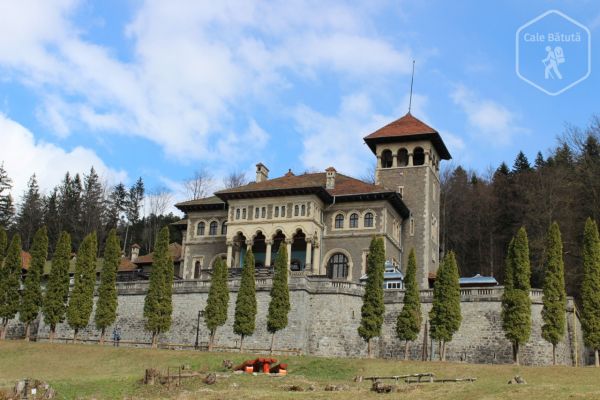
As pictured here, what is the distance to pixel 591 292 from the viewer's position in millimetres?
39688

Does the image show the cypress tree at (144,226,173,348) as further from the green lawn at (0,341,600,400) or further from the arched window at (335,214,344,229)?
the arched window at (335,214,344,229)

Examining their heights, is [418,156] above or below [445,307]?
above

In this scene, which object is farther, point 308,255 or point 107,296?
point 308,255

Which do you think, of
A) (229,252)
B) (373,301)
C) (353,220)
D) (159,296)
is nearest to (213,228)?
(229,252)

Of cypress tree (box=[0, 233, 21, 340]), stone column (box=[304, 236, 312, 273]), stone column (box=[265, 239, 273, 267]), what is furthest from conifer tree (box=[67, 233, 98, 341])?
stone column (box=[304, 236, 312, 273])

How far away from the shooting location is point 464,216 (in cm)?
7581

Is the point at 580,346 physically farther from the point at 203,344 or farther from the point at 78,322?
the point at 78,322

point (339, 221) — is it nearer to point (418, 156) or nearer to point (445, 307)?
point (418, 156)

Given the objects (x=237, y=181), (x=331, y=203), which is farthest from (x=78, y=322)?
(x=237, y=181)

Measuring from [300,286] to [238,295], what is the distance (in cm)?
369

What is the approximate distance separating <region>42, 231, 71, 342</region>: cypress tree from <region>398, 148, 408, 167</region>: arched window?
2683 centimetres

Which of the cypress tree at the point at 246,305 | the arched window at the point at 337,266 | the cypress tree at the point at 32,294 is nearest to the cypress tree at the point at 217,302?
the cypress tree at the point at 246,305

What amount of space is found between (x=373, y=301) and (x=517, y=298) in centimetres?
748

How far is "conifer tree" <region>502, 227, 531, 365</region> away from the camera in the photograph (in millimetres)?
39906
